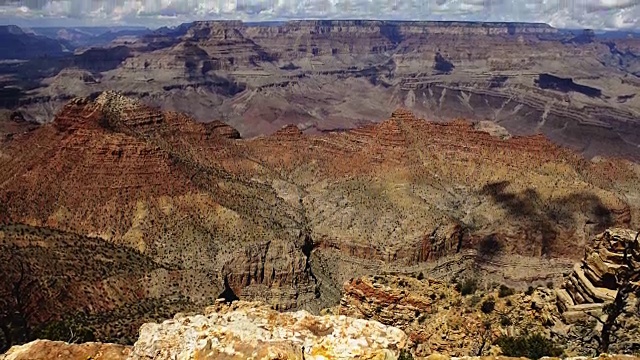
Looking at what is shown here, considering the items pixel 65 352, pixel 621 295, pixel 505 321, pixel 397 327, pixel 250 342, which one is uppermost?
pixel 250 342

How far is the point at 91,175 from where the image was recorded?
7881 cm

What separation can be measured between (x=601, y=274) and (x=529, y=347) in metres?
5.71

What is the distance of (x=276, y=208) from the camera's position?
8950cm

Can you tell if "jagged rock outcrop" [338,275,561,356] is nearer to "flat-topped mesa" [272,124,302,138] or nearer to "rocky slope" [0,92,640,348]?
"rocky slope" [0,92,640,348]

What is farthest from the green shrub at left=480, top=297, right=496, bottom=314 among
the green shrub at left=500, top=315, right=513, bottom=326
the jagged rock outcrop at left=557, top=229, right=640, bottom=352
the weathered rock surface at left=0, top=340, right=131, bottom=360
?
the weathered rock surface at left=0, top=340, right=131, bottom=360

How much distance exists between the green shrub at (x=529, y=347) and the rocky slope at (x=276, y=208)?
30075 millimetres

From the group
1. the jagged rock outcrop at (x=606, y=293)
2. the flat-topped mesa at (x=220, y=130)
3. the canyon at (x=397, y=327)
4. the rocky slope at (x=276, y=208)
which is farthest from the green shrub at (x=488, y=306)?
the flat-topped mesa at (x=220, y=130)

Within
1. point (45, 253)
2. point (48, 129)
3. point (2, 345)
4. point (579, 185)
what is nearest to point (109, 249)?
point (45, 253)

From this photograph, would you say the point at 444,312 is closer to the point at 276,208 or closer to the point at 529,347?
the point at 529,347

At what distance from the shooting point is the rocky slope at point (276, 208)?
205 ft

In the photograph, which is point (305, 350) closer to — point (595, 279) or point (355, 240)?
point (595, 279)

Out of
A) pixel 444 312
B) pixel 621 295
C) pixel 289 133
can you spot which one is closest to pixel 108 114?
pixel 289 133

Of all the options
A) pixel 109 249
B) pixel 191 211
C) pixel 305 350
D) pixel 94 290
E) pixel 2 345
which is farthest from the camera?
pixel 191 211

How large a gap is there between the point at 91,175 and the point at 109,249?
17.5 meters
